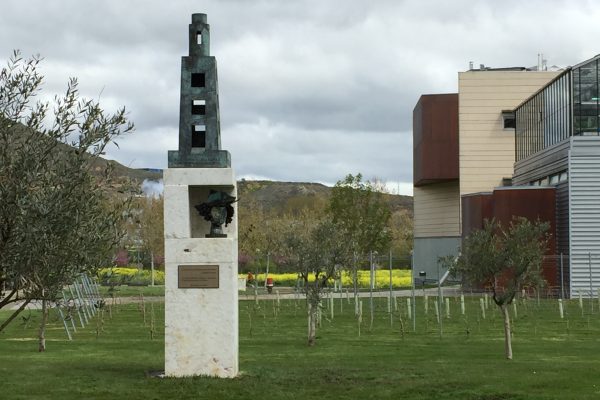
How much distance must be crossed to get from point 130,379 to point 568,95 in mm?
42832

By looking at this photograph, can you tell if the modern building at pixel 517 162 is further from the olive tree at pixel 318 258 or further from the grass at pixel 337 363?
the olive tree at pixel 318 258

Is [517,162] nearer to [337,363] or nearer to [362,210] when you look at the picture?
[362,210]

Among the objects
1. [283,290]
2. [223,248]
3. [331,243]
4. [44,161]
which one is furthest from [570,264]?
[44,161]

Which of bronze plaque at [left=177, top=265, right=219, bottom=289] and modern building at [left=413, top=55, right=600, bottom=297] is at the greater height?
modern building at [left=413, top=55, right=600, bottom=297]

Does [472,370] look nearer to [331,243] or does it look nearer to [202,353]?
[202,353]

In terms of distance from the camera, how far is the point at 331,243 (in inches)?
1126

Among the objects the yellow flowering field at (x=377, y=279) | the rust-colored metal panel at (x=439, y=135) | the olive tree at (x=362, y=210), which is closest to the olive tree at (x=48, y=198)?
the yellow flowering field at (x=377, y=279)

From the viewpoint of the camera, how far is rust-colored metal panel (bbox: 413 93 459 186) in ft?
265

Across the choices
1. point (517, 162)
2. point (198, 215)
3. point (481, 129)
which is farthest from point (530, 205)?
point (198, 215)

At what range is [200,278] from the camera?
18875 mm

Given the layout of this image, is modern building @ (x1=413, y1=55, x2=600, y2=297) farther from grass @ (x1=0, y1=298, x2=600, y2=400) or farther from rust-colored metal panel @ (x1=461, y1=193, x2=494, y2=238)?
grass @ (x1=0, y1=298, x2=600, y2=400)

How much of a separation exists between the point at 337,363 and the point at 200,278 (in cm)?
507

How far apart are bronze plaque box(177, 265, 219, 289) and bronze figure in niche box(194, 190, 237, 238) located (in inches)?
29.6

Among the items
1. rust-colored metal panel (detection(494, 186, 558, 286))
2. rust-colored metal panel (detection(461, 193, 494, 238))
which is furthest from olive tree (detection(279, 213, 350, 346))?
rust-colored metal panel (detection(461, 193, 494, 238))
